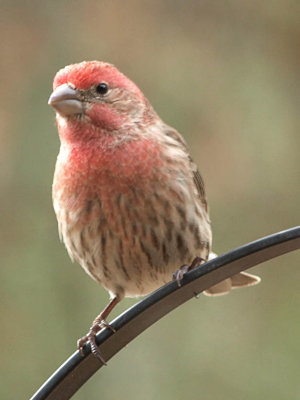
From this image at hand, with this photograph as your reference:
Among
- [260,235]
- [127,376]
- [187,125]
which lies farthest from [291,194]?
[127,376]

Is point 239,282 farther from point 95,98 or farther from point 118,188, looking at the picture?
point 95,98

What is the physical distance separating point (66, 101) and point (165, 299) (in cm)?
141

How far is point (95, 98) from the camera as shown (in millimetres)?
3918

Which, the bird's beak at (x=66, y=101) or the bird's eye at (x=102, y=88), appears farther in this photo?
the bird's eye at (x=102, y=88)

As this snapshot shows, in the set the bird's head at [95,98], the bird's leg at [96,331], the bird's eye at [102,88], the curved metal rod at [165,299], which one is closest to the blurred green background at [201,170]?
the bird's leg at [96,331]

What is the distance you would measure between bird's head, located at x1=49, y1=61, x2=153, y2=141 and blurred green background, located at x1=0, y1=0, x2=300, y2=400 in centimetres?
164

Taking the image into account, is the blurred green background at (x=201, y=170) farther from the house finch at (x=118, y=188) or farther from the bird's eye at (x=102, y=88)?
the bird's eye at (x=102, y=88)

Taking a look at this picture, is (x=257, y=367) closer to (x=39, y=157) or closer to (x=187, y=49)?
(x=39, y=157)

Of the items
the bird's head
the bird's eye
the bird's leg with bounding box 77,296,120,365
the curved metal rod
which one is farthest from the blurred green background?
the curved metal rod

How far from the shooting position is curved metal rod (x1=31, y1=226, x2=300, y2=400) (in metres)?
2.41

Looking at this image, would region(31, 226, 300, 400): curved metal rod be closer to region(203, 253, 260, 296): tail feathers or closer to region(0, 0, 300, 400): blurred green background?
region(203, 253, 260, 296): tail feathers

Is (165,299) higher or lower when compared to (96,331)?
lower

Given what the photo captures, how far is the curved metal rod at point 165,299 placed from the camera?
2410mm

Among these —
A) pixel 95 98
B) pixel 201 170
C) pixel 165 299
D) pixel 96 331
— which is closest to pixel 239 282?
pixel 96 331
